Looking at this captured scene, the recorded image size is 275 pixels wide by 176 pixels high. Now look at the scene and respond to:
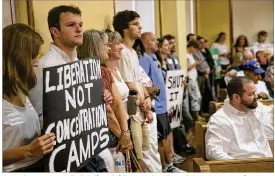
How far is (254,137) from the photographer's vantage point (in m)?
2.05

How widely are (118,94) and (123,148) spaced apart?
0.83 ft

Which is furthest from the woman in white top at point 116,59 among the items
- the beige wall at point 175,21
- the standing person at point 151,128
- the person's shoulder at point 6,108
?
the person's shoulder at point 6,108

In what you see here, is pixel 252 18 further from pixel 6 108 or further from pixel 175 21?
pixel 6 108

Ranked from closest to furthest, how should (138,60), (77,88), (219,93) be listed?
(77,88) < (138,60) < (219,93)

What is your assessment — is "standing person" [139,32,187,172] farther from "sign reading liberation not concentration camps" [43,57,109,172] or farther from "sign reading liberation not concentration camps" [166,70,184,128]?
"sign reading liberation not concentration camps" [43,57,109,172]

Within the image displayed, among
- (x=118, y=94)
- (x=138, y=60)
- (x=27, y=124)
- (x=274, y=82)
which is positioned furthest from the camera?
(x=274, y=82)

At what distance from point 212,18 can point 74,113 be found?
1051 millimetres

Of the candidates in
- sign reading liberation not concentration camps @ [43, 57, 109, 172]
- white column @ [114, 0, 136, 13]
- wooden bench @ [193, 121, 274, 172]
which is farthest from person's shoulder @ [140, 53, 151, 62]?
wooden bench @ [193, 121, 274, 172]

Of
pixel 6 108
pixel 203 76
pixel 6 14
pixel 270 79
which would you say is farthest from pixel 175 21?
pixel 6 108

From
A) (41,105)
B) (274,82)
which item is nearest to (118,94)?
(41,105)

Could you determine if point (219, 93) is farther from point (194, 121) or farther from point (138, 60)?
point (138, 60)

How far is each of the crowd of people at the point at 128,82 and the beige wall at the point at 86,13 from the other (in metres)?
0.02

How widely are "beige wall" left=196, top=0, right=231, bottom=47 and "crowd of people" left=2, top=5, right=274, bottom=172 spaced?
0.04 m

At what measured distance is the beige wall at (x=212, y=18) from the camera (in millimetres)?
2232
